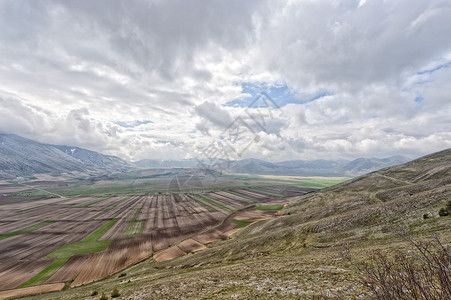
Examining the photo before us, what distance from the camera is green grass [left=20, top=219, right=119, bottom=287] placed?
111 ft

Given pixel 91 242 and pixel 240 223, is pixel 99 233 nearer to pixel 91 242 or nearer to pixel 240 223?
pixel 91 242

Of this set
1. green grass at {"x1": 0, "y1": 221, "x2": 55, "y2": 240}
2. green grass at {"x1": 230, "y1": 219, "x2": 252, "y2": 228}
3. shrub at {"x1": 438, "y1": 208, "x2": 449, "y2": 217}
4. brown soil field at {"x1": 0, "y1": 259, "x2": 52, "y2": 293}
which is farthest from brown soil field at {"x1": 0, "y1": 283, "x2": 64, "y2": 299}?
shrub at {"x1": 438, "y1": 208, "x2": 449, "y2": 217}

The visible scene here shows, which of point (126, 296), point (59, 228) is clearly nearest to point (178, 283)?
point (126, 296)

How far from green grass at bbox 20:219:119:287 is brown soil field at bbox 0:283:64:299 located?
1921mm

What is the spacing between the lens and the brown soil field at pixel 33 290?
2855 cm

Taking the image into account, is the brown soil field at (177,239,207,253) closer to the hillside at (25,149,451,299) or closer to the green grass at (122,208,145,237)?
the hillside at (25,149,451,299)

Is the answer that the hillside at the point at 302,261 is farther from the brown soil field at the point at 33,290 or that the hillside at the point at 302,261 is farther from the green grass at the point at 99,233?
the green grass at the point at 99,233

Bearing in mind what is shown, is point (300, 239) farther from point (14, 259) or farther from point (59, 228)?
point (59, 228)

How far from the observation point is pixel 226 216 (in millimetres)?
80812

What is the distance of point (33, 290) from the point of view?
2977 cm

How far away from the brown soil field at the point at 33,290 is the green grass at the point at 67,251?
6.30 feet

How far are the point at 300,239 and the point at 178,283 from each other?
21362 mm

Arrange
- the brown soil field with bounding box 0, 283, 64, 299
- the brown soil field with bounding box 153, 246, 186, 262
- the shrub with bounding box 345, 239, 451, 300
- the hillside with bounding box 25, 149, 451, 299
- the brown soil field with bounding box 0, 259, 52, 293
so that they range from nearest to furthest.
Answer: the shrub with bounding box 345, 239, 451, 300 < the hillside with bounding box 25, 149, 451, 299 < the brown soil field with bounding box 0, 283, 64, 299 < the brown soil field with bounding box 0, 259, 52, 293 < the brown soil field with bounding box 153, 246, 186, 262

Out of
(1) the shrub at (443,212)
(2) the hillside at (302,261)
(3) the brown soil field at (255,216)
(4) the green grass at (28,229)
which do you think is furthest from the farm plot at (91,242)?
(1) the shrub at (443,212)
